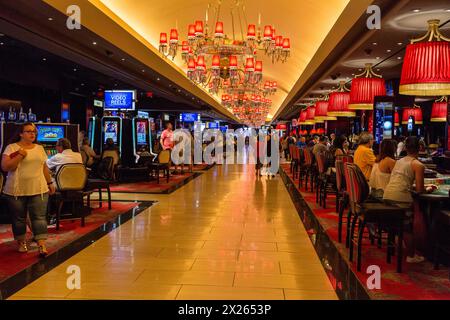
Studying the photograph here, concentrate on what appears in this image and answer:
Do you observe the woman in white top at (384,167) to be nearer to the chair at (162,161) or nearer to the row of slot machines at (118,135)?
the chair at (162,161)

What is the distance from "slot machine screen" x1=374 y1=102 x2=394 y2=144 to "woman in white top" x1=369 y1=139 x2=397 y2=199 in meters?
3.85

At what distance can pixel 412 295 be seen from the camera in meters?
3.65

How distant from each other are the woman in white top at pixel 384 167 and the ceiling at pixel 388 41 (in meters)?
1.67

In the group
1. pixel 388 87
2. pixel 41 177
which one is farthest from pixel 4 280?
pixel 388 87

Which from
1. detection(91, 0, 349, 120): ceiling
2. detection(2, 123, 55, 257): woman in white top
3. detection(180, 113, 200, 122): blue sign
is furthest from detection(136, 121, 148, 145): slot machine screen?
detection(180, 113, 200, 122): blue sign

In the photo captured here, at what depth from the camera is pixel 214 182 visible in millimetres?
12039

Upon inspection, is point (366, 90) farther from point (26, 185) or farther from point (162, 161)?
point (162, 161)

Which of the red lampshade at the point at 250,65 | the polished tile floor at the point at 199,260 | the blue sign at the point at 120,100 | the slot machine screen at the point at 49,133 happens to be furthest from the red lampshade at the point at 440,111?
the slot machine screen at the point at 49,133

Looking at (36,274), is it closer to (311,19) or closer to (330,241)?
(330,241)

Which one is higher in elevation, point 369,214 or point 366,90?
point 366,90

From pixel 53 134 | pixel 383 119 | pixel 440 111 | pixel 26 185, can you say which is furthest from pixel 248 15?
pixel 26 185

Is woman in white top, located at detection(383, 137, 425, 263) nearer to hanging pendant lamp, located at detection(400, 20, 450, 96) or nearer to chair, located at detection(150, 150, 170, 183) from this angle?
hanging pendant lamp, located at detection(400, 20, 450, 96)

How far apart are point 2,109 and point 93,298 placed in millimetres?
7912

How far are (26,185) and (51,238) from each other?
1061 mm
